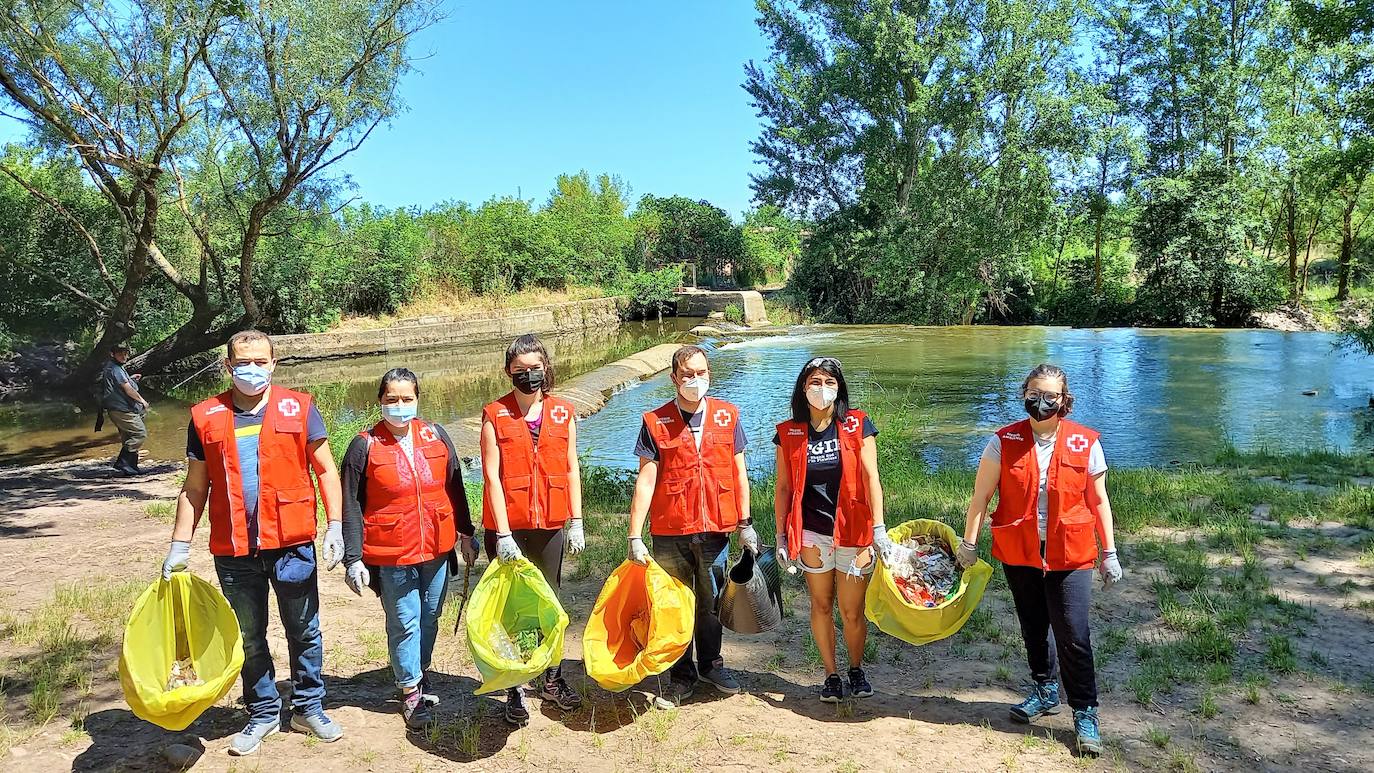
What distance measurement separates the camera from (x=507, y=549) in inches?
141

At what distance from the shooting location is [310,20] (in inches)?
Result: 457

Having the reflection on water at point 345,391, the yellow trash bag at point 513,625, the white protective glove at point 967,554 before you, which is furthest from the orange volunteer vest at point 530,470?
the reflection on water at point 345,391

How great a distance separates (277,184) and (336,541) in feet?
42.8

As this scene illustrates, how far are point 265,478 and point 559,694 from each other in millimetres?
1645

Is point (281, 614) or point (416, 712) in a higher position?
point (281, 614)

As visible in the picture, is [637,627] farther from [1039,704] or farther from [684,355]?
[1039,704]

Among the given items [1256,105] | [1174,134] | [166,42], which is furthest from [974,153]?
[166,42]

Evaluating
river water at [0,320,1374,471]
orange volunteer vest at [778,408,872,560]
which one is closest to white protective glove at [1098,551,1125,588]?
orange volunteer vest at [778,408,872,560]

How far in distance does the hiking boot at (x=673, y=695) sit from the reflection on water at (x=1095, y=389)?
20.4ft

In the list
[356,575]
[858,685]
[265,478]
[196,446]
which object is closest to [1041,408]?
[858,685]

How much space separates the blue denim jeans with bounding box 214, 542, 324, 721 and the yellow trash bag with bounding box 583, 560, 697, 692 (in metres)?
1.20

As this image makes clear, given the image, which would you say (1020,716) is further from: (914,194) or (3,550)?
(914,194)

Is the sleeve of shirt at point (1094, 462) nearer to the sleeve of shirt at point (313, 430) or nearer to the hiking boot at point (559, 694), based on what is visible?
the hiking boot at point (559, 694)

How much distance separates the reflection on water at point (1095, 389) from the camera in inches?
442
